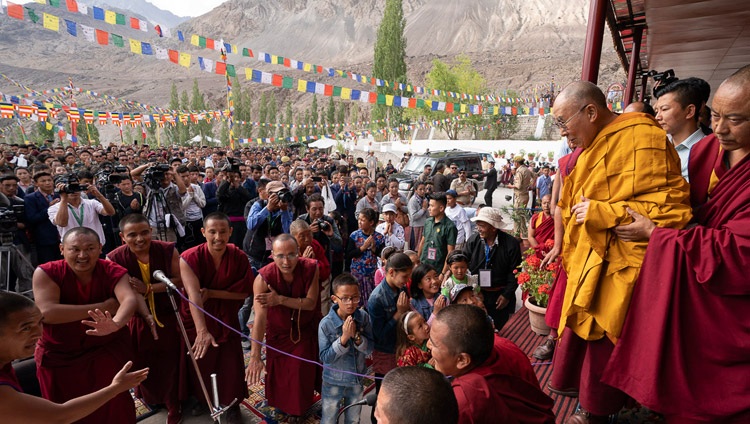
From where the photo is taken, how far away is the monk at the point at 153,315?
11.2 ft

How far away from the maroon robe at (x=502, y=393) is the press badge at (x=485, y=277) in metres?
2.00

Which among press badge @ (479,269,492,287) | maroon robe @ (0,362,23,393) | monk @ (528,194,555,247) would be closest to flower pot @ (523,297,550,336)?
press badge @ (479,269,492,287)

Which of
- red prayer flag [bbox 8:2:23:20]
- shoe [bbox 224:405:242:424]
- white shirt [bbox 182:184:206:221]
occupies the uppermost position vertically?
red prayer flag [bbox 8:2:23:20]

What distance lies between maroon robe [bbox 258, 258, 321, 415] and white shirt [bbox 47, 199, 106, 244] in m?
3.22

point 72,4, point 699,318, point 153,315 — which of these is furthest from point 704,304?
point 72,4

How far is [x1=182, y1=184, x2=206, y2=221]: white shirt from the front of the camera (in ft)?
21.1

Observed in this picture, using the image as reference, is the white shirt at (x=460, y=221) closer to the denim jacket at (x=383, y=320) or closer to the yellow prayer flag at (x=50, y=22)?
the denim jacket at (x=383, y=320)

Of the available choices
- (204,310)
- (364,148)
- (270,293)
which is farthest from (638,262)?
(364,148)

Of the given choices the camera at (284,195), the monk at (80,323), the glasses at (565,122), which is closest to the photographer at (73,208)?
the camera at (284,195)

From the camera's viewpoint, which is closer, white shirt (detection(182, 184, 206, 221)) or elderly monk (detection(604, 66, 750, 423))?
elderly monk (detection(604, 66, 750, 423))

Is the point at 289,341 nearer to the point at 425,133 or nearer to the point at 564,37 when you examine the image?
the point at 425,133

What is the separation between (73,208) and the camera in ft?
16.6

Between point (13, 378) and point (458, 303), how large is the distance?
2413 millimetres

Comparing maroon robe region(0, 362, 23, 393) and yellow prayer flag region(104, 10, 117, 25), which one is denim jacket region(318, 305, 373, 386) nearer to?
maroon robe region(0, 362, 23, 393)
